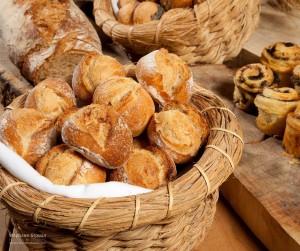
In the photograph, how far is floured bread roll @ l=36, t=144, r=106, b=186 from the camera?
98 centimetres

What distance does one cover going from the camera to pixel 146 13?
190 centimetres

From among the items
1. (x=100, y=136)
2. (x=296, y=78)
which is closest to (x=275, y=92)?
(x=296, y=78)

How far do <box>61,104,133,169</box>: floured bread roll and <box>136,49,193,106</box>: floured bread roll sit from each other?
0.21 metres

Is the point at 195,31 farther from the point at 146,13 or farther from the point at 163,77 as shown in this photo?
the point at 163,77

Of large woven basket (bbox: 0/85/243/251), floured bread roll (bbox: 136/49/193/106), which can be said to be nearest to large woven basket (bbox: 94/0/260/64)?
floured bread roll (bbox: 136/49/193/106)

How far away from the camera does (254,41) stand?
6.93 feet

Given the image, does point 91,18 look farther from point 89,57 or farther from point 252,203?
point 252,203

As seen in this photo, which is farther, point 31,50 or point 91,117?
point 31,50

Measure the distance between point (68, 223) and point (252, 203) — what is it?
628 mm

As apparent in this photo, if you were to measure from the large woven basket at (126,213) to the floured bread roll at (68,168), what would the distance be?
72 millimetres

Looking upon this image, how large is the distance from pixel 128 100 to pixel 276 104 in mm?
597

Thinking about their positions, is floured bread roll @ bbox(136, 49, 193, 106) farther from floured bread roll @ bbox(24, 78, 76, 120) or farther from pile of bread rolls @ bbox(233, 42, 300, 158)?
pile of bread rolls @ bbox(233, 42, 300, 158)

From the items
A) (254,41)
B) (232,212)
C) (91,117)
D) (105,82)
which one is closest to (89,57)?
(105,82)

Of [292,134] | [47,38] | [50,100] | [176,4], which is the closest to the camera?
[50,100]
